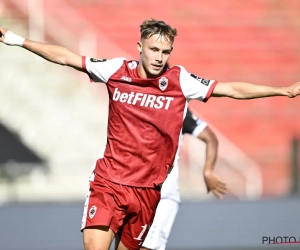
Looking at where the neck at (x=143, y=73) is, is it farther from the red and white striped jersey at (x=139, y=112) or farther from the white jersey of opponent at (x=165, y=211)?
the white jersey of opponent at (x=165, y=211)

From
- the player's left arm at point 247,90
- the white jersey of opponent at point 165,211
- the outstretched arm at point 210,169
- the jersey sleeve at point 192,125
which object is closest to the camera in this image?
the player's left arm at point 247,90

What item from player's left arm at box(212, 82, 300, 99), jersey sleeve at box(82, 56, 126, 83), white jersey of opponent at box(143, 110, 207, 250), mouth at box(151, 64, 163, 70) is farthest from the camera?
white jersey of opponent at box(143, 110, 207, 250)

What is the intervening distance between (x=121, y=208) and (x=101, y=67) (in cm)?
93

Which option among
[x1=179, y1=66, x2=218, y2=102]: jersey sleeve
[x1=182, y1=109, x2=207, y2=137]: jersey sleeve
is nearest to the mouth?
[x1=179, y1=66, x2=218, y2=102]: jersey sleeve

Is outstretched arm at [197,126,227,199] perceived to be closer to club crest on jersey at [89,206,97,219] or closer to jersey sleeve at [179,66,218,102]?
jersey sleeve at [179,66,218,102]

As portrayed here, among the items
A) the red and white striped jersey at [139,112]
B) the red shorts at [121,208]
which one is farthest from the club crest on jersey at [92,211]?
the red and white striped jersey at [139,112]

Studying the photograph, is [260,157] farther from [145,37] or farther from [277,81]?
[145,37]

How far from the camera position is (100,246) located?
4492mm

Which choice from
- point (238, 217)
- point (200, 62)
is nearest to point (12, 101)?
point (200, 62)

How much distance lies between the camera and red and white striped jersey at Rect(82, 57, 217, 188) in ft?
15.4

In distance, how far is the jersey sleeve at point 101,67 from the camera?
4.75 meters

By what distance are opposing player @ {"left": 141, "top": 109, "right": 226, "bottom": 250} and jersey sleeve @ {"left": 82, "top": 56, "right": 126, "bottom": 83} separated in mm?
1302

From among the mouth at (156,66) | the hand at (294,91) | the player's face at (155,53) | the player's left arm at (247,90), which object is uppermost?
the player's face at (155,53)

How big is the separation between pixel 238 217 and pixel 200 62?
4.46 meters
